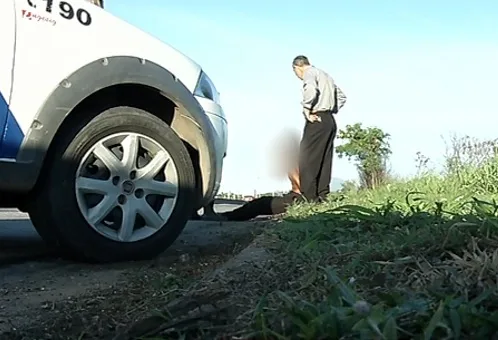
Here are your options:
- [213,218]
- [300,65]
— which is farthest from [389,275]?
[300,65]

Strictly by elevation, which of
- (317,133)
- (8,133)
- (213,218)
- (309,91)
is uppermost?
(309,91)

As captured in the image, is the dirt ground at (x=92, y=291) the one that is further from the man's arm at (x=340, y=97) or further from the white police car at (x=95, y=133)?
the man's arm at (x=340, y=97)

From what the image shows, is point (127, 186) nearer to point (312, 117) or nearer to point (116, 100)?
point (116, 100)

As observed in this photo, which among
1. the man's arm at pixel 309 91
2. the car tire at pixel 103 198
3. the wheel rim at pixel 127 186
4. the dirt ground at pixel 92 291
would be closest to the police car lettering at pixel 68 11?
the car tire at pixel 103 198

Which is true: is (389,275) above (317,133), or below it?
below

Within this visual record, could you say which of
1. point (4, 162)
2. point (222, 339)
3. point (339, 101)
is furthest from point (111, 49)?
point (339, 101)

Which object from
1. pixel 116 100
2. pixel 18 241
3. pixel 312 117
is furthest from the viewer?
pixel 312 117

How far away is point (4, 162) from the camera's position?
4.24m

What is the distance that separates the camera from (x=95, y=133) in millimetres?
4512

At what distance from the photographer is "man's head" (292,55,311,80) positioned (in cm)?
890

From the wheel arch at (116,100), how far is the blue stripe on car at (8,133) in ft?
0.11

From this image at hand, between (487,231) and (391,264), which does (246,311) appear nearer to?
(391,264)

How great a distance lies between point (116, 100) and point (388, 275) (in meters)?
2.60

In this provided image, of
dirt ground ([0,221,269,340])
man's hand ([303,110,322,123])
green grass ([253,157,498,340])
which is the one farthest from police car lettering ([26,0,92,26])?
man's hand ([303,110,322,123])
